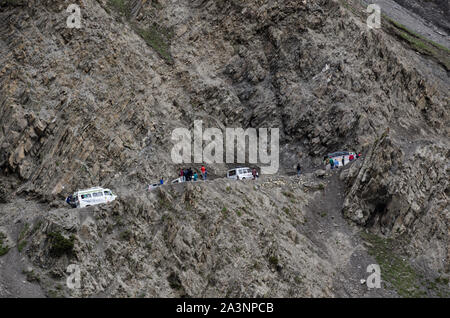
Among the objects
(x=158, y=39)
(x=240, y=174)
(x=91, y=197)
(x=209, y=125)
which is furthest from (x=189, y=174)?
(x=158, y=39)

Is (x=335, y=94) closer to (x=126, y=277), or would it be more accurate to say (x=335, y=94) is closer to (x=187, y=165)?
(x=187, y=165)

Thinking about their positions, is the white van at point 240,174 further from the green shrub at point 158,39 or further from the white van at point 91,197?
the green shrub at point 158,39

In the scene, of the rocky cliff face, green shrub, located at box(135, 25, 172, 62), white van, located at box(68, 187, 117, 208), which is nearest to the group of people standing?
the rocky cliff face

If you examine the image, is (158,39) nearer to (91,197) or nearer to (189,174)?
(189,174)

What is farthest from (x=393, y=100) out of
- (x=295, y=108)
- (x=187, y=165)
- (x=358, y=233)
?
(x=187, y=165)

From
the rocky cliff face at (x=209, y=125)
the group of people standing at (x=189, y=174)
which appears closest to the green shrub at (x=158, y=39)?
the rocky cliff face at (x=209, y=125)
